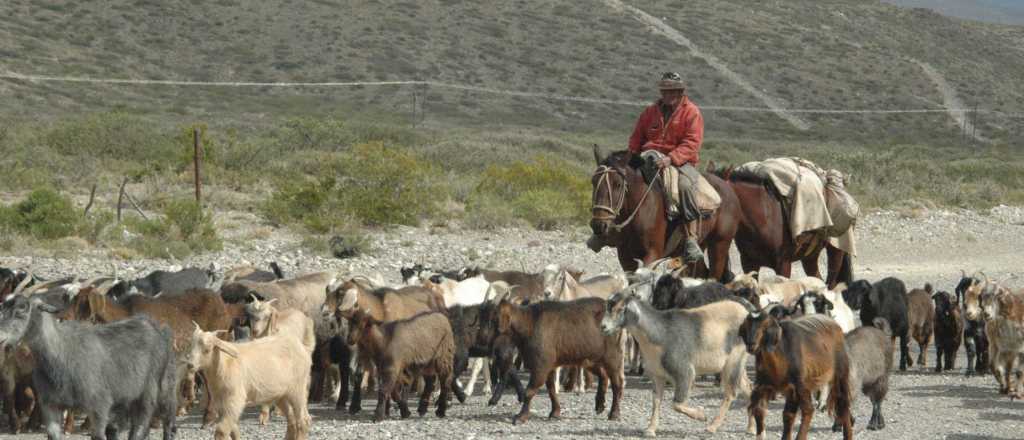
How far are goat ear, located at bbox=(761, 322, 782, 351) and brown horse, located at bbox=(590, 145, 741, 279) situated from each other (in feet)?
14.0

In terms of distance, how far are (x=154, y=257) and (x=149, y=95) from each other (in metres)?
→ 36.4

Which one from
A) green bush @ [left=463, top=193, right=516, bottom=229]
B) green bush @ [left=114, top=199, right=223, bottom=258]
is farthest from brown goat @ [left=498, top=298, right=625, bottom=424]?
green bush @ [left=463, top=193, right=516, bottom=229]

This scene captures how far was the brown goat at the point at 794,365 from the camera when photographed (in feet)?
31.7

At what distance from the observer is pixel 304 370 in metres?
10.2

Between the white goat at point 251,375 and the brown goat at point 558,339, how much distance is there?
Result: 1.86m

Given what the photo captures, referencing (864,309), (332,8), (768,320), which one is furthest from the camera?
(332,8)

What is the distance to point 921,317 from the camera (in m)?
14.9

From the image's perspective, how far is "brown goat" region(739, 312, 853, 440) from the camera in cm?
966

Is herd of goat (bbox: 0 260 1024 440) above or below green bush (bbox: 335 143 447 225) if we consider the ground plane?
above

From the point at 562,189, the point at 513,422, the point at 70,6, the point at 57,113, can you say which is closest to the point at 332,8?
the point at 70,6

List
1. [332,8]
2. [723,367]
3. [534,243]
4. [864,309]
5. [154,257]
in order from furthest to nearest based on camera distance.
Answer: [332,8]
[534,243]
[154,257]
[864,309]
[723,367]

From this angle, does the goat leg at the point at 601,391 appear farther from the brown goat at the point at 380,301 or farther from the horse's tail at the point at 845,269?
the horse's tail at the point at 845,269

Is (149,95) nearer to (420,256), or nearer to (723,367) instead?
(420,256)

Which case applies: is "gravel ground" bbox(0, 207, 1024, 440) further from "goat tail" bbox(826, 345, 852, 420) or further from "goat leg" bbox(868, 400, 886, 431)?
"goat tail" bbox(826, 345, 852, 420)
